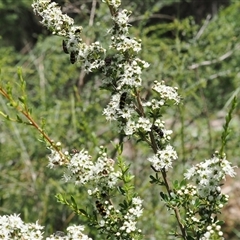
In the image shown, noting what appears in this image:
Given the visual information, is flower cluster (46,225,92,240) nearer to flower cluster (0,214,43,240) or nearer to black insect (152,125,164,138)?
flower cluster (0,214,43,240)

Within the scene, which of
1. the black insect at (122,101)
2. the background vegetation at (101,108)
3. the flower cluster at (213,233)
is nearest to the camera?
the flower cluster at (213,233)

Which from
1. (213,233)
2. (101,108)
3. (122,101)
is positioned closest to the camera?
(213,233)

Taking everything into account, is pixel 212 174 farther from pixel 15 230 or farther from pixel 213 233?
pixel 15 230

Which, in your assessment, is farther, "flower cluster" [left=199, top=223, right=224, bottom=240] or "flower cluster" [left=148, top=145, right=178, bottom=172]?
"flower cluster" [left=148, top=145, right=178, bottom=172]

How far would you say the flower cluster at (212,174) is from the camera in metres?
1.01

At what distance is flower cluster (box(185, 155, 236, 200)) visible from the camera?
1009 mm

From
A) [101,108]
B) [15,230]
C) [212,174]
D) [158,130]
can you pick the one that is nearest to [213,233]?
[212,174]

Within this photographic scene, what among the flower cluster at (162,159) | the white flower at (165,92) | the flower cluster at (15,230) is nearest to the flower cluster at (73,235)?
the flower cluster at (15,230)

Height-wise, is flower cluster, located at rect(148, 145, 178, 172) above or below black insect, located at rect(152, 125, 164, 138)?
below

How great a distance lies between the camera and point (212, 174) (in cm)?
101

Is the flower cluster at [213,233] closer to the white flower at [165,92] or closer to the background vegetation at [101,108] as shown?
the white flower at [165,92]

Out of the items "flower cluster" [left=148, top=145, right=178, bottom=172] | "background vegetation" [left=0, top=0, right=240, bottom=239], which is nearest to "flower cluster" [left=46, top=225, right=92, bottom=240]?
"flower cluster" [left=148, top=145, right=178, bottom=172]

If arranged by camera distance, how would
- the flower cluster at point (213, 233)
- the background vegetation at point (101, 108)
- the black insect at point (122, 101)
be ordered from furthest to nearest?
the background vegetation at point (101, 108) < the black insect at point (122, 101) < the flower cluster at point (213, 233)

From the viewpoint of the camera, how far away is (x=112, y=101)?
1.09 metres
